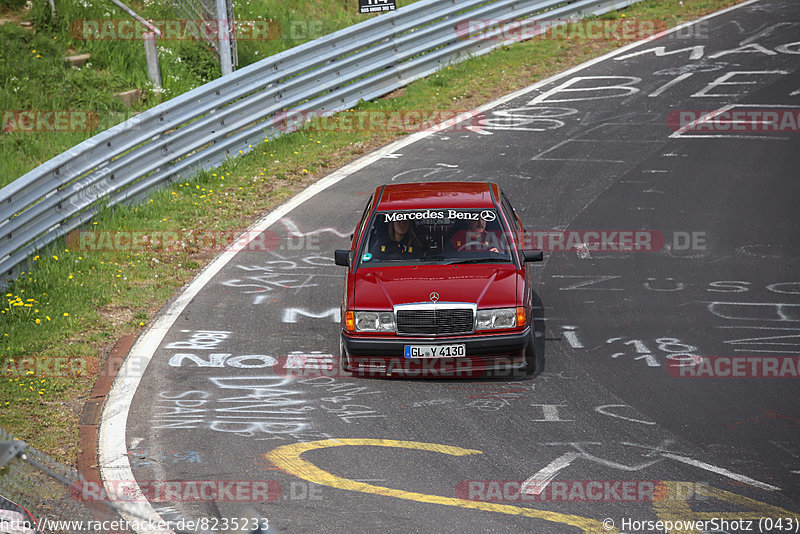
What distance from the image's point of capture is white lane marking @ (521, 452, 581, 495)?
22.1 feet

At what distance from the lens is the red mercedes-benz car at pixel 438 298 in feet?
27.8

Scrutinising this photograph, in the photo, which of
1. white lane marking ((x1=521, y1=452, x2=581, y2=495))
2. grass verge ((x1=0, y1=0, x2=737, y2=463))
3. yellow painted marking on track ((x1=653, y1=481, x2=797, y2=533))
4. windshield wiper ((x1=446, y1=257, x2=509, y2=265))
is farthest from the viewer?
windshield wiper ((x1=446, y1=257, x2=509, y2=265))

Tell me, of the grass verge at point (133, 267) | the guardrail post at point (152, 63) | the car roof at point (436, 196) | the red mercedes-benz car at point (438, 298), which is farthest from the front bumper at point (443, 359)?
the guardrail post at point (152, 63)

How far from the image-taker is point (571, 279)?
10.9 meters

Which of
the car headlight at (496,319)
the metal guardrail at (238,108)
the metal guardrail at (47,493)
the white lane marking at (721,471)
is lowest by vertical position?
the white lane marking at (721,471)

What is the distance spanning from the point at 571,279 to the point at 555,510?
15.8 ft

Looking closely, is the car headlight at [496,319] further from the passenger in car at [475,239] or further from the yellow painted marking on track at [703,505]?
the yellow painted marking on track at [703,505]

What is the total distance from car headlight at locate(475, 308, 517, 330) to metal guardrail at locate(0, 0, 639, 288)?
5708 millimetres

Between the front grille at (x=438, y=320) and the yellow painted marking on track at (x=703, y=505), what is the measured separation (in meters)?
2.46

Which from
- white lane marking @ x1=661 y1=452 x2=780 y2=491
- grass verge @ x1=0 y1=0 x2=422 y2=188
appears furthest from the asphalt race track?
grass verge @ x1=0 y1=0 x2=422 y2=188

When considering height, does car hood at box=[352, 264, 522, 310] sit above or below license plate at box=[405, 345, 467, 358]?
above

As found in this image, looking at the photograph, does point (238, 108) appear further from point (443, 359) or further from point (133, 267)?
point (443, 359)

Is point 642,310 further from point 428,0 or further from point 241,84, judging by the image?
point 428,0

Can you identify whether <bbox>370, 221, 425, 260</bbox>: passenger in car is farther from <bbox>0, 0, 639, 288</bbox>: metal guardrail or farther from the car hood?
<bbox>0, 0, 639, 288</bbox>: metal guardrail
